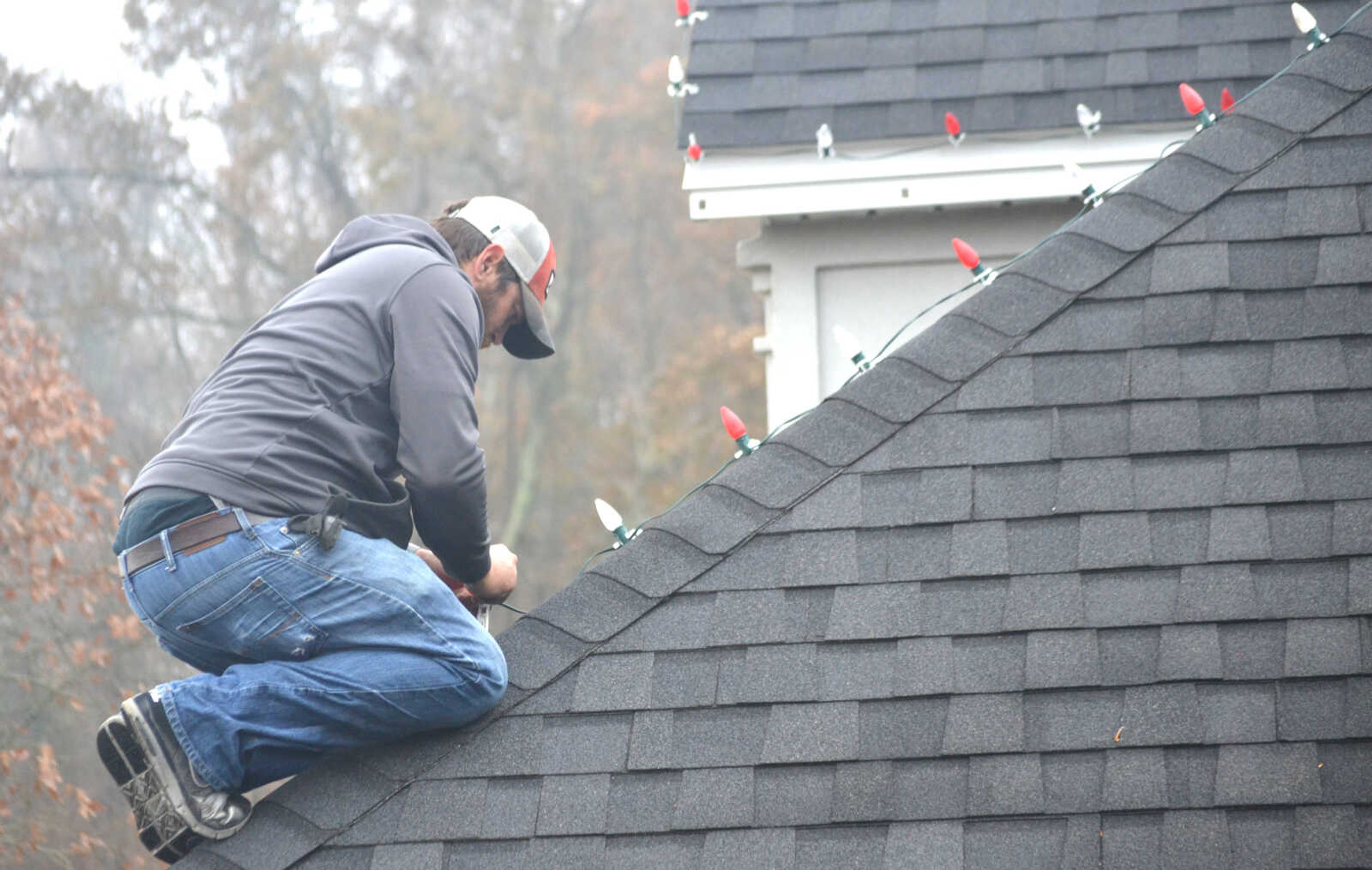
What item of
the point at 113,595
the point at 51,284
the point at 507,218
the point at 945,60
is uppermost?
the point at 945,60

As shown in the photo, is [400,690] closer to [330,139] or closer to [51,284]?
[51,284]

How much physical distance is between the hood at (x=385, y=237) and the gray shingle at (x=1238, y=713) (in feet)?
6.30

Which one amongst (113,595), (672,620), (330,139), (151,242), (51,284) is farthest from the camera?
(330,139)

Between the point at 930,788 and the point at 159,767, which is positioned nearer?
the point at 930,788

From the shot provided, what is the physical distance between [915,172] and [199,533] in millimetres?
3927

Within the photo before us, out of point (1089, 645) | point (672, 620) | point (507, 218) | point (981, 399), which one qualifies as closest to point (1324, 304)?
point (981, 399)

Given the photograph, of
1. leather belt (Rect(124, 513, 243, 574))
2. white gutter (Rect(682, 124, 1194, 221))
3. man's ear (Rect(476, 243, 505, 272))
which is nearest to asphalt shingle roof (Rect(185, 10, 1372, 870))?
leather belt (Rect(124, 513, 243, 574))

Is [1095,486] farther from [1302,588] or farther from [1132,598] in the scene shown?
[1302,588]

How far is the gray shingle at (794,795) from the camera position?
2.90 meters

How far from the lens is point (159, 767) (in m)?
3.00

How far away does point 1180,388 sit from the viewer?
3352mm

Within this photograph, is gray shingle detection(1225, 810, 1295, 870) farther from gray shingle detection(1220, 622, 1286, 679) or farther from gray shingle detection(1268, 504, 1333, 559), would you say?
gray shingle detection(1268, 504, 1333, 559)

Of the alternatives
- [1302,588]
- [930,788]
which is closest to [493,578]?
[930,788]

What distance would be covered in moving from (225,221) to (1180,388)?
20545 mm
